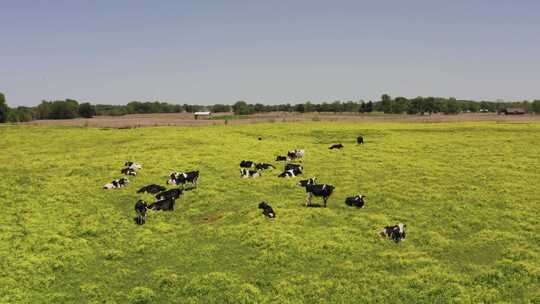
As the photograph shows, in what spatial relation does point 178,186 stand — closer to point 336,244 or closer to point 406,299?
point 336,244

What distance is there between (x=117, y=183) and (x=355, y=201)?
14462mm

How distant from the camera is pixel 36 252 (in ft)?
67.4

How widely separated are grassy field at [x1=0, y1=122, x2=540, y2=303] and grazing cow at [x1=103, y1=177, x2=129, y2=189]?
0.58m

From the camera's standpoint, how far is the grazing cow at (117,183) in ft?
95.3

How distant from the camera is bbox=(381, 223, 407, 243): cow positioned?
20609mm

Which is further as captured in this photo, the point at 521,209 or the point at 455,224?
the point at 521,209

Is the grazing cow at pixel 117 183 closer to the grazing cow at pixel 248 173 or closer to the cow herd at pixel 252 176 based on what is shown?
the cow herd at pixel 252 176

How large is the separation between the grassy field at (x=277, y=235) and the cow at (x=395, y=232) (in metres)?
0.34

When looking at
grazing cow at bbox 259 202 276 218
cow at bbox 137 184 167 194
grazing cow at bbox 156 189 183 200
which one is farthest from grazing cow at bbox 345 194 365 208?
cow at bbox 137 184 167 194

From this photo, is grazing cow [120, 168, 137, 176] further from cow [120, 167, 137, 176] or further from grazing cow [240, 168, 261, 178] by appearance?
grazing cow [240, 168, 261, 178]

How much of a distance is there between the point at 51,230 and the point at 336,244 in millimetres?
13332

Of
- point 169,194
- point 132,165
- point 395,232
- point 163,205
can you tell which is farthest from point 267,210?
point 132,165

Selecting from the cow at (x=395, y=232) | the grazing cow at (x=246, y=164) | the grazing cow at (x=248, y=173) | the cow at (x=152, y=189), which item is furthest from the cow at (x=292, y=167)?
the cow at (x=395, y=232)

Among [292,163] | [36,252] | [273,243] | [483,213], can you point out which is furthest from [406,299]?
[292,163]
